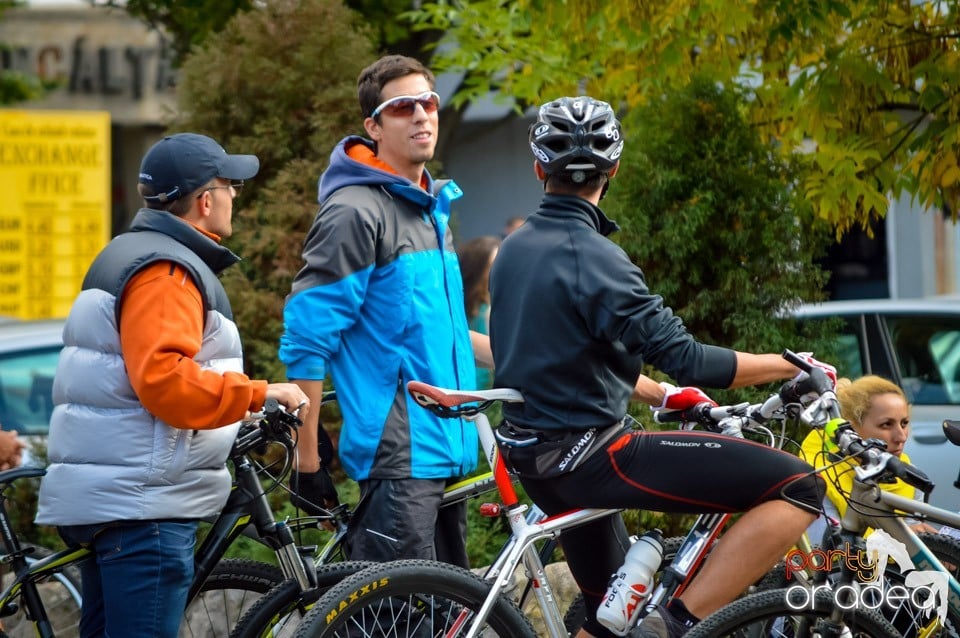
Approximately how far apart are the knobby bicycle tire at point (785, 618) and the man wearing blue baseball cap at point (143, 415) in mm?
1231

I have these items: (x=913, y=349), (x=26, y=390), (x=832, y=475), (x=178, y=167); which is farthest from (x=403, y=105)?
(x=913, y=349)

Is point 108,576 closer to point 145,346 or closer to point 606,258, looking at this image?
point 145,346

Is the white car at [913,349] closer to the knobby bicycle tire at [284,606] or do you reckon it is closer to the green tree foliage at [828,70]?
the green tree foliage at [828,70]

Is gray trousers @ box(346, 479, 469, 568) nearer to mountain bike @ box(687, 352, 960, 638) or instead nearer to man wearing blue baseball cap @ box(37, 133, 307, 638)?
man wearing blue baseball cap @ box(37, 133, 307, 638)

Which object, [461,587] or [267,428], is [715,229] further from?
[461,587]

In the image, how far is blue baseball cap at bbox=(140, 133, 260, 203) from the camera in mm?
3771

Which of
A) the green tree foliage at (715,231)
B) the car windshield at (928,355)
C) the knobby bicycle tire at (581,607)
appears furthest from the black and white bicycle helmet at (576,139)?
the car windshield at (928,355)

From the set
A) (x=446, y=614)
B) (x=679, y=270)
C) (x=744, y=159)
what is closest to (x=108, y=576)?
(x=446, y=614)

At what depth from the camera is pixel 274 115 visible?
685cm

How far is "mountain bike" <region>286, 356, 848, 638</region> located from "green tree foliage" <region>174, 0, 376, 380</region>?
3044mm

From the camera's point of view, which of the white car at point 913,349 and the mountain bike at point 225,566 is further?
the white car at point 913,349

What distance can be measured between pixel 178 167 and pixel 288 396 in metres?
0.66

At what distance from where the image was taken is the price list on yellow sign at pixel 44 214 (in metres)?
9.77

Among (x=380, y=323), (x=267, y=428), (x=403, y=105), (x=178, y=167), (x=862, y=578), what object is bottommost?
(x=862, y=578)
